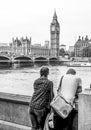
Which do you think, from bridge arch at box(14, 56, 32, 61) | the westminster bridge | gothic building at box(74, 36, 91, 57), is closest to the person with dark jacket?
the westminster bridge

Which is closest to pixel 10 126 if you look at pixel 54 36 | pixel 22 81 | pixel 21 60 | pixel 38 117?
pixel 38 117

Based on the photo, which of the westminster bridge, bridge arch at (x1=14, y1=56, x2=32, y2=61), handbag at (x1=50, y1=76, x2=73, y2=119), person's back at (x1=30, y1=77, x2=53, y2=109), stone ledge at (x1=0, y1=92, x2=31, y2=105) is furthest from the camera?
bridge arch at (x1=14, y1=56, x2=32, y2=61)

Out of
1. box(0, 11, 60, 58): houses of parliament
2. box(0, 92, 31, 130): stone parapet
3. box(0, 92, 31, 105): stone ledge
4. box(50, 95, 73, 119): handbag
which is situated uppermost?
box(0, 11, 60, 58): houses of parliament

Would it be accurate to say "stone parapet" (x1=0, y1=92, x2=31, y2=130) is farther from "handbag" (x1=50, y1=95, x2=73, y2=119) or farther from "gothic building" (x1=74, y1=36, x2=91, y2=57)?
"gothic building" (x1=74, y1=36, x2=91, y2=57)

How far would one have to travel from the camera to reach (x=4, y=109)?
4.11 m

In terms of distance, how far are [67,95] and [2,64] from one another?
240 ft

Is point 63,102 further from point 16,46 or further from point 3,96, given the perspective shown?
point 16,46

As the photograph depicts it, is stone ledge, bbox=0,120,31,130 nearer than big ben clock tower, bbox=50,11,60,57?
Yes

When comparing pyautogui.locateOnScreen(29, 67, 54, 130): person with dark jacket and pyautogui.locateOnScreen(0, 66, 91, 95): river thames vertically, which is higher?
pyautogui.locateOnScreen(29, 67, 54, 130): person with dark jacket

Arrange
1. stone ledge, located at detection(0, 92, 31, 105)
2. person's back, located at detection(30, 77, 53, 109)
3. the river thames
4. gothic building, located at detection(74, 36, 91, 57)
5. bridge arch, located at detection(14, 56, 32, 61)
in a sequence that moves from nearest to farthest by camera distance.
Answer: person's back, located at detection(30, 77, 53, 109), stone ledge, located at detection(0, 92, 31, 105), the river thames, bridge arch, located at detection(14, 56, 32, 61), gothic building, located at detection(74, 36, 91, 57)

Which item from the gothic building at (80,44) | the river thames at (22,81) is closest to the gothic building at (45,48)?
the gothic building at (80,44)

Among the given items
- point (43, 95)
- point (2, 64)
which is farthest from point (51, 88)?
point (2, 64)

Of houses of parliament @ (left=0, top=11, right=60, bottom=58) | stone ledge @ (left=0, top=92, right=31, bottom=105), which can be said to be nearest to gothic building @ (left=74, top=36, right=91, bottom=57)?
houses of parliament @ (left=0, top=11, right=60, bottom=58)

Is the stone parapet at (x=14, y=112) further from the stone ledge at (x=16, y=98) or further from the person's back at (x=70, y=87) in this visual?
the person's back at (x=70, y=87)
